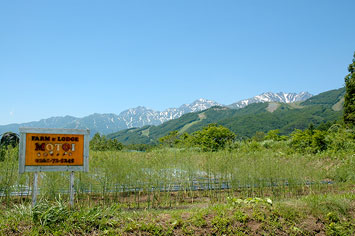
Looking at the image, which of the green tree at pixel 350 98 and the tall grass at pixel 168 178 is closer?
the tall grass at pixel 168 178

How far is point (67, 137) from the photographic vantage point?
16.5 feet

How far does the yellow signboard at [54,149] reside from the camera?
15.7ft

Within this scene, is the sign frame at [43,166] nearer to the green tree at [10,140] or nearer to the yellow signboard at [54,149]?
the yellow signboard at [54,149]

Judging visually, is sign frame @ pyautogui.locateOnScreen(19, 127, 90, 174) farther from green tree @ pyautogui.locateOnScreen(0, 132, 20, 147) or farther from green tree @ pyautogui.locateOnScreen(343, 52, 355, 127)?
green tree @ pyautogui.locateOnScreen(343, 52, 355, 127)

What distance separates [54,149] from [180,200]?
3.50m

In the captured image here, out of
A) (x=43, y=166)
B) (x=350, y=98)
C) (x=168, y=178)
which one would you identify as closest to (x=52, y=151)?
(x=43, y=166)

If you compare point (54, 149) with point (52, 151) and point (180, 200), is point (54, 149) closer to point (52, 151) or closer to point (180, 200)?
point (52, 151)

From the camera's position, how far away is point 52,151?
4.91 meters

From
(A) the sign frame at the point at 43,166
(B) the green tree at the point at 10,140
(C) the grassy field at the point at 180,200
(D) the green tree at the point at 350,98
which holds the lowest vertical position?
(C) the grassy field at the point at 180,200

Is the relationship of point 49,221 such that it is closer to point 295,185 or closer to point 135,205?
point 135,205

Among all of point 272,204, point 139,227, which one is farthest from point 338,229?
point 139,227

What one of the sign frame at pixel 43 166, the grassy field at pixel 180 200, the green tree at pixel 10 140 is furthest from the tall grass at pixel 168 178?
the green tree at pixel 10 140

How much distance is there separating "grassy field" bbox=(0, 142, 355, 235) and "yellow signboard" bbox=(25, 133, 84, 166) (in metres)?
0.65

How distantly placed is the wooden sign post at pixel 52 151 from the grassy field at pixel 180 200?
1.81ft
